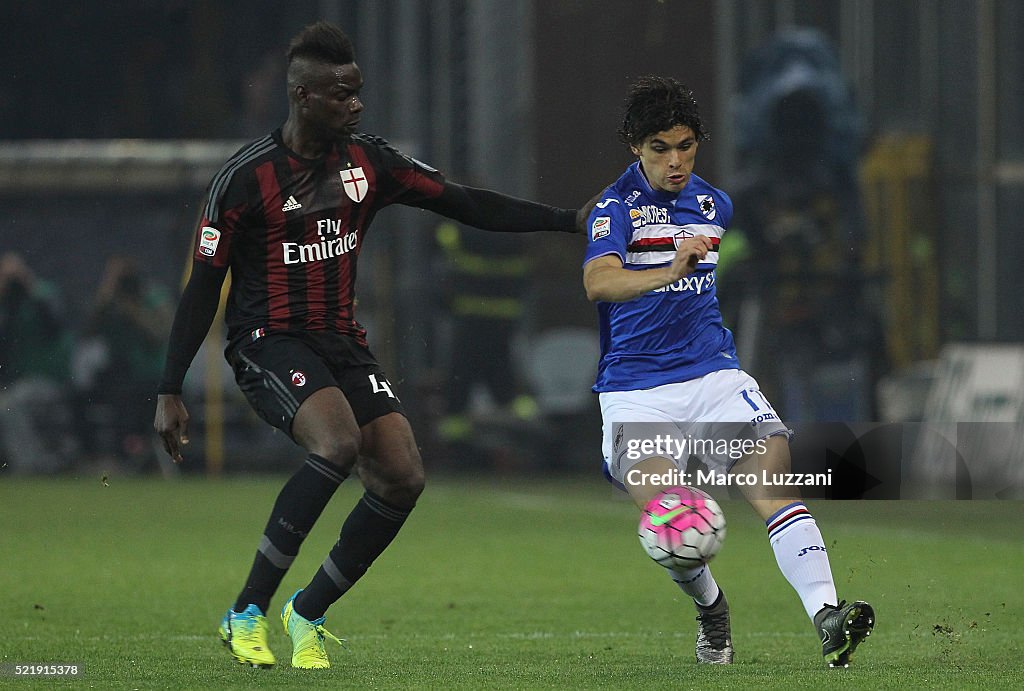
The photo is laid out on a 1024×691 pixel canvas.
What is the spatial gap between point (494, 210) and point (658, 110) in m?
0.89

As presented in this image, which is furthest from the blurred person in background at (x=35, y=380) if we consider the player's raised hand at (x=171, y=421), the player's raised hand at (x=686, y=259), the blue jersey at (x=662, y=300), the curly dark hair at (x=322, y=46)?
the player's raised hand at (x=686, y=259)

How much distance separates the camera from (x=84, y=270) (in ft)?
58.6

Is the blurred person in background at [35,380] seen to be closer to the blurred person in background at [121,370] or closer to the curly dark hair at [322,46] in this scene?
the blurred person in background at [121,370]

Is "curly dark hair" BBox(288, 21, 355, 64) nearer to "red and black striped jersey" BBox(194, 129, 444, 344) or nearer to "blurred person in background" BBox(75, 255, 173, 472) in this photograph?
"red and black striped jersey" BBox(194, 129, 444, 344)

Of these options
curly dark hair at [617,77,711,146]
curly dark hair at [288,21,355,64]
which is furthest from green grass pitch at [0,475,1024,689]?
curly dark hair at [288,21,355,64]

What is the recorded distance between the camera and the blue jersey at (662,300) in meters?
5.81

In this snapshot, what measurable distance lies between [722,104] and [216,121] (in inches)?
202

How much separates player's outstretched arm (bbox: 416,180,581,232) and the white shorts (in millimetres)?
809

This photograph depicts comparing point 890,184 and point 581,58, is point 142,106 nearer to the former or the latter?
point 581,58

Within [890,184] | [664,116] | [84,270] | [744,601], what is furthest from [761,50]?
[664,116]

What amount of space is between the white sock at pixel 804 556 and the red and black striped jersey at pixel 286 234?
1.51 m

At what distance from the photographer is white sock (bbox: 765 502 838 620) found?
546cm

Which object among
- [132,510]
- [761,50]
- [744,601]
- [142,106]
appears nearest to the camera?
[744,601]

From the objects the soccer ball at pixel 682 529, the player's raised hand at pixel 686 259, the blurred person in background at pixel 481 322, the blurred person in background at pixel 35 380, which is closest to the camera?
the player's raised hand at pixel 686 259
